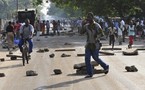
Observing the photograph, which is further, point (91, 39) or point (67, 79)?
point (91, 39)

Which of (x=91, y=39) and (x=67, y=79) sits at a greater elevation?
(x=91, y=39)

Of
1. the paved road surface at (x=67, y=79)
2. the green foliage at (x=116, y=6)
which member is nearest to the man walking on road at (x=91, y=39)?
the paved road surface at (x=67, y=79)

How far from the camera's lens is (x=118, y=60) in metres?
18.9

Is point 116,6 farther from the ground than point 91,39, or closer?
farther from the ground

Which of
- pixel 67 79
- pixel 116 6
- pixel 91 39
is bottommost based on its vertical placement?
pixel 67 79

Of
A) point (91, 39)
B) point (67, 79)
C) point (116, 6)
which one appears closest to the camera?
point (67, 79)

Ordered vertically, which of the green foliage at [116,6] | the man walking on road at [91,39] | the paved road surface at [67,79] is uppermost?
the green foliage at [116,6]

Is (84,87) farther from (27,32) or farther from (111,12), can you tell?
(111,12)

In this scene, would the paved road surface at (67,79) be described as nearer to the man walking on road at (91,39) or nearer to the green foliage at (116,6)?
the man walking on road at (91,39)

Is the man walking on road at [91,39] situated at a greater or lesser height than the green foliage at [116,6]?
lesser

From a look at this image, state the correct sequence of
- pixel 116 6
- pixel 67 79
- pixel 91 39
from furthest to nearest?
pixel 116 6 → pixel 91 39 → pixel 67 79

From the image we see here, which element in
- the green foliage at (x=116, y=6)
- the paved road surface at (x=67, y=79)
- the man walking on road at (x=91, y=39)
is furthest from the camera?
the green foliage at (x=116, y=6)

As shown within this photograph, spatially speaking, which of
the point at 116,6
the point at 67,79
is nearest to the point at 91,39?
the point at 67,79

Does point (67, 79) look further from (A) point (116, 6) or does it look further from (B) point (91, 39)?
(A) point (116, 6)
